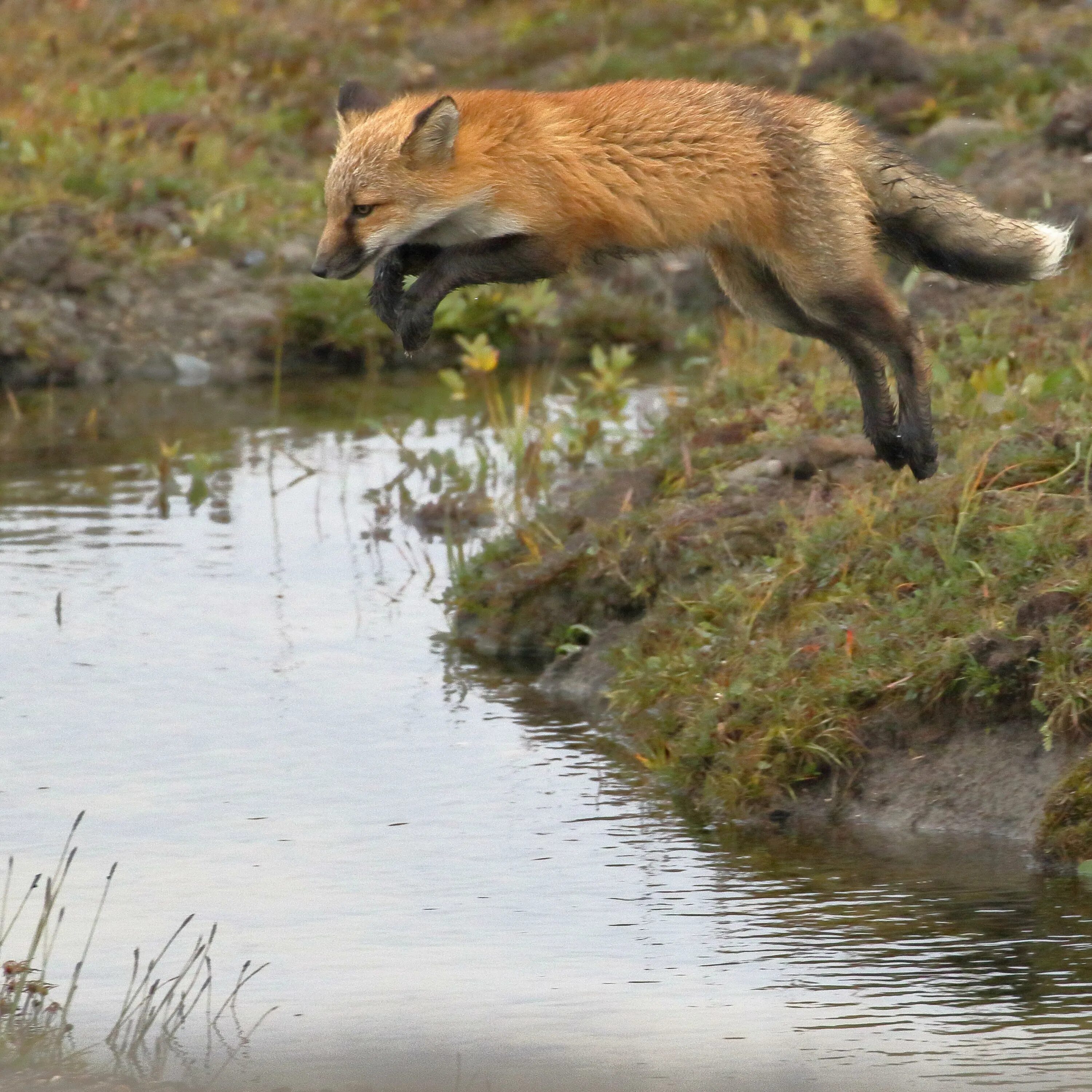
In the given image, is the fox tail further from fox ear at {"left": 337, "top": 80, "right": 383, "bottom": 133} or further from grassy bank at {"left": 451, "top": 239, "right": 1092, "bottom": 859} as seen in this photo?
fox ear at {"left": 337, "top": 80, "right": 383, "bottom": 133}

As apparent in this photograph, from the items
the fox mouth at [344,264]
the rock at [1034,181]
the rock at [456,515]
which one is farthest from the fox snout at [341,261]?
the rock at [1034,181]

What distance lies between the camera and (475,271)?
5.83m

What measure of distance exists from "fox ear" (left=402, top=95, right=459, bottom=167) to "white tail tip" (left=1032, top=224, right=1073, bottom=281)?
2110 mm

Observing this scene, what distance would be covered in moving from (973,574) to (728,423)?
224cm

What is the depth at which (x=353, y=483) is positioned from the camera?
35.1ft

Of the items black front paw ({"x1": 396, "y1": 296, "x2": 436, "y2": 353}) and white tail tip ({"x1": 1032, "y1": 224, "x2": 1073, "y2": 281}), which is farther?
white tail tip ({"x1": 1032, "y1": 224, "x2": 1073, "y2": 281})

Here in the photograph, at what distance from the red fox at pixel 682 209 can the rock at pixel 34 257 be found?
7813 millimetres

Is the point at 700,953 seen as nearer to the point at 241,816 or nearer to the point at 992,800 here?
the point at 992,800

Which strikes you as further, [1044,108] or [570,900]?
[1044,108]

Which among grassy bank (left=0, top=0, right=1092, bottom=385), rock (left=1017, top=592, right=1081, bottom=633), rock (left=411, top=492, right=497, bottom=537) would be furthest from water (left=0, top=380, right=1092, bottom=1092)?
grassy bank (left=0, top=0, right=1092, bottom=385)

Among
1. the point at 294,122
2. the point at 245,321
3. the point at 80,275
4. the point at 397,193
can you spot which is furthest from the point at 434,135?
the point at 294,122

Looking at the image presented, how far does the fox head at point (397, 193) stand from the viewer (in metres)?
5.82

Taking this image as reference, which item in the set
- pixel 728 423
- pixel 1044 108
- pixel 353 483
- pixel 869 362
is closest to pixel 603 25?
pixel 1044 108

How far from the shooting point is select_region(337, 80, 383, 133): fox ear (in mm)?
6312
